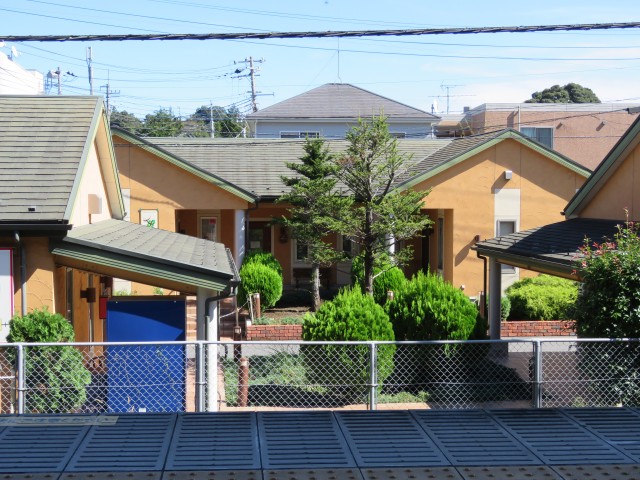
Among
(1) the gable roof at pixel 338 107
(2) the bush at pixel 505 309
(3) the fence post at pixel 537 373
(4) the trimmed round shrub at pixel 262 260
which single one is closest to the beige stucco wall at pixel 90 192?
(4) the trimmed round shrub at pixel 262 260

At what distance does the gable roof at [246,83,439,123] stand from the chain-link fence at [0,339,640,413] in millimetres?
33837

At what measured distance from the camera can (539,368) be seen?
9594 mm

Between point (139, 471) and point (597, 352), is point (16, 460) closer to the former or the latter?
point (139, 471)

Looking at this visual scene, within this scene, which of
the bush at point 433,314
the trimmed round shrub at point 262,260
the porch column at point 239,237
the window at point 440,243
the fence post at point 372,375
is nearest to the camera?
the fence post at point 372,375

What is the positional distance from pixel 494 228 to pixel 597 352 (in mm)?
15407

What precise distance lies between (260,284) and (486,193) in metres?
7.64

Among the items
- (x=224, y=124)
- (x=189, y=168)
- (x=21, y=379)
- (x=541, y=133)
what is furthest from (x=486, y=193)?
(x=224, y=124)

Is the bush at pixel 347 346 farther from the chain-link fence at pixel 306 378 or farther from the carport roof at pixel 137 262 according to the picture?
the carport roof at pixel 137 262

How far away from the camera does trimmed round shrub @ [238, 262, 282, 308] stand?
22750mm

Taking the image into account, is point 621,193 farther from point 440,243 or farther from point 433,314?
point 440,243

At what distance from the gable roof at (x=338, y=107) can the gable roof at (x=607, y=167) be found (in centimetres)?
2879

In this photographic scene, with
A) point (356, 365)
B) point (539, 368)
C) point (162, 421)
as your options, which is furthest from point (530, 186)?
point (162, 421)

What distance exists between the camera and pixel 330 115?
46.7 meters

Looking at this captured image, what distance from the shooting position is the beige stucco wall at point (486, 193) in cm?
2542
